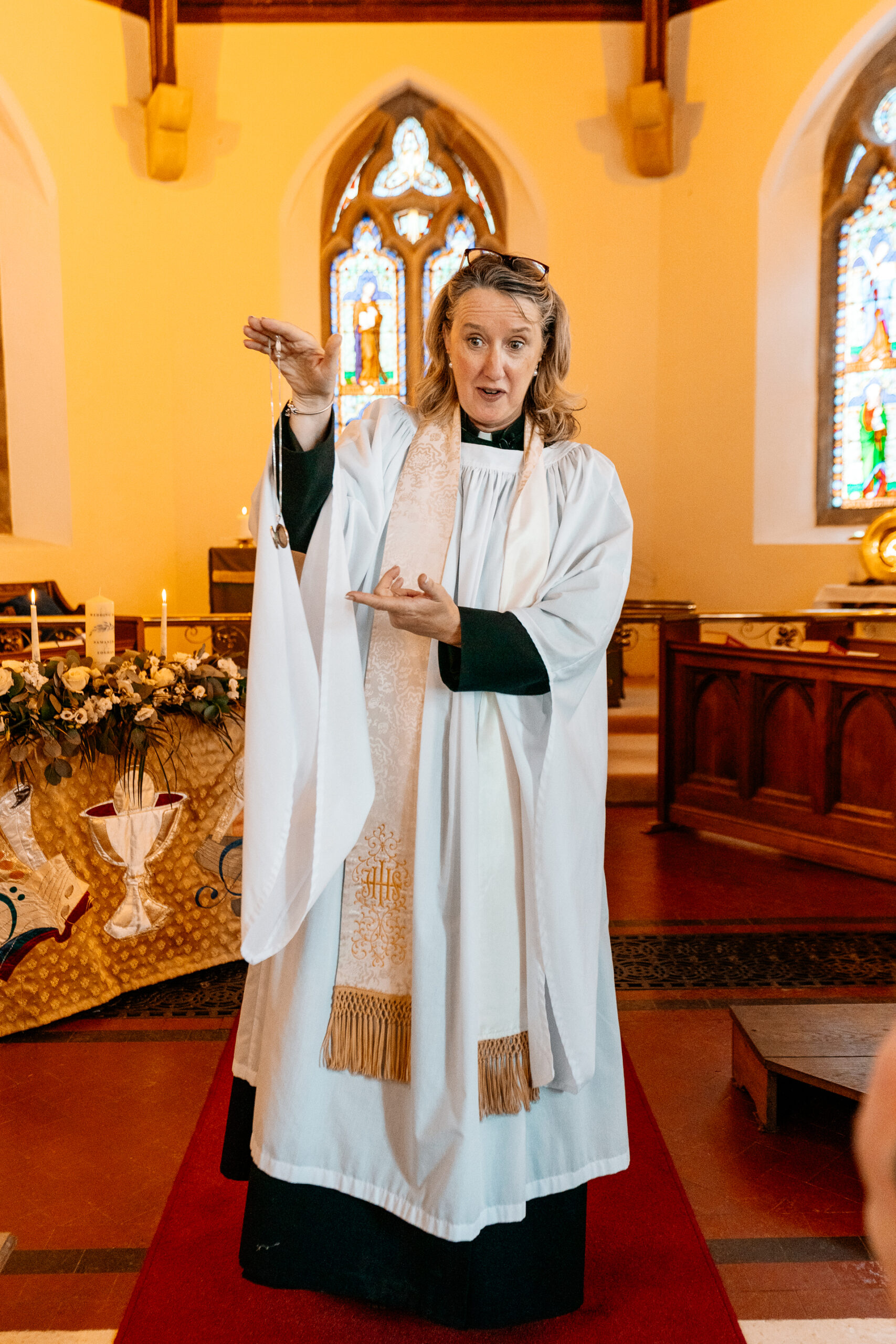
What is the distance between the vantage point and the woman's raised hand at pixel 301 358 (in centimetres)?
164

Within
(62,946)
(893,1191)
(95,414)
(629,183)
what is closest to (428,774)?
(893,1191)

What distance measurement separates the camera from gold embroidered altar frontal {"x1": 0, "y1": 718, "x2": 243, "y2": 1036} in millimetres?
3047

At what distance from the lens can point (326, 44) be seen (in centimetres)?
918

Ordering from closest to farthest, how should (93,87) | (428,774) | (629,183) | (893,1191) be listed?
1. (893,1191)
2. (428,774)
3. (93,87)
4. (629,183)

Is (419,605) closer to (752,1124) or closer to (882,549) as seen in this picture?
(752,1124)

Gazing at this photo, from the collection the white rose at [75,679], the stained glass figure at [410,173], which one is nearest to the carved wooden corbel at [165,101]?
the stained glass figure at [410,173]

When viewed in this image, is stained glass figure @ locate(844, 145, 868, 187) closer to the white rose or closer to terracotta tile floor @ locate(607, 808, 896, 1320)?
terracotta tile floor @ locate(607, 808, 896, 1320)

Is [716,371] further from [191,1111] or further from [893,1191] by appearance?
[893,1191]

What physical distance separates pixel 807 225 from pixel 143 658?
762cm

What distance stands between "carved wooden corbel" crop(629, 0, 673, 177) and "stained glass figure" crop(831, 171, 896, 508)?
167cm

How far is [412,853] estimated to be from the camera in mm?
1852

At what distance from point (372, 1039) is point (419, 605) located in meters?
0.75

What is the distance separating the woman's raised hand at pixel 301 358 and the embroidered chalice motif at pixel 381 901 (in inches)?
29.0

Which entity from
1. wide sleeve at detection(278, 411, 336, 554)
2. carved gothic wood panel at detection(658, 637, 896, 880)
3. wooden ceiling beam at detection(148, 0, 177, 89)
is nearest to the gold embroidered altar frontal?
wide sleeve at detection(278, 411, 336, 554)
